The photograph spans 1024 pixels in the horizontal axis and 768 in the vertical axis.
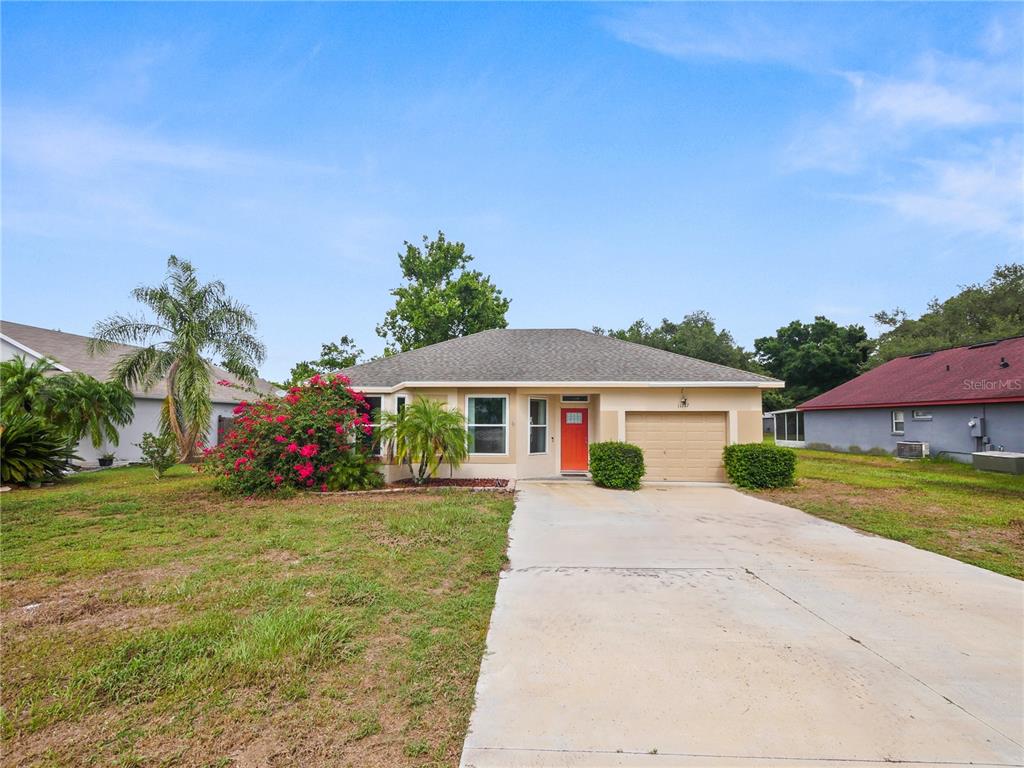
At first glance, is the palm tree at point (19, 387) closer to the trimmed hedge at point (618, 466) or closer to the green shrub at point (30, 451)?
the green shrub at point (30, 451)

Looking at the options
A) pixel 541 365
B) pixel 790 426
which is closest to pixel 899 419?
pixel 790 426

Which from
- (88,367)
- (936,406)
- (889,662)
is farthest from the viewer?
(936,406)

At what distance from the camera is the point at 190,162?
1259 cm

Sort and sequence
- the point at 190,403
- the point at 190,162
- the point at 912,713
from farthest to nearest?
the point at 190,403
the point at 190,162
the point at 912,713

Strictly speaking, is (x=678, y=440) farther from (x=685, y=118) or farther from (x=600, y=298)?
(x=600, y=298)

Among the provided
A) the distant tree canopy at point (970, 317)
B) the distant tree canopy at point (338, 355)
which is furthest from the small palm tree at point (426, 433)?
the distant tree canopy at point (970, 317)

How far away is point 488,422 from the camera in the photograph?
12812 millimetres

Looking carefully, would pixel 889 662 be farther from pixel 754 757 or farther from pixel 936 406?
pixel 936 406

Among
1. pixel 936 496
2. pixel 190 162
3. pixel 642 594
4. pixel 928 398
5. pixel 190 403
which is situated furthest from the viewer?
pixel 928 398

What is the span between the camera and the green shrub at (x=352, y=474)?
10.6 m

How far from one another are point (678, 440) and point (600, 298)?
1617cm

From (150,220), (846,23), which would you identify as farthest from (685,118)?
(150,220)

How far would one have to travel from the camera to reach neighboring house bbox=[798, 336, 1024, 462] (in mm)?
16172

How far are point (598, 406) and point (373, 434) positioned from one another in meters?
5.95
